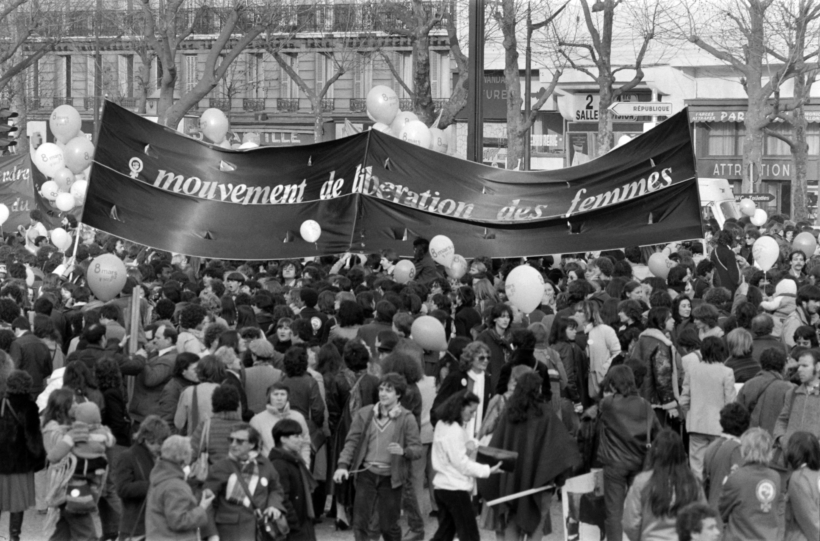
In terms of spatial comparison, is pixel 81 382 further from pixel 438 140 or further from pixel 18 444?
pixel 438 140

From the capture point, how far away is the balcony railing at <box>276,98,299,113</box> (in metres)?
56.6

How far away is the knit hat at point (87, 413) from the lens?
736 centimetres

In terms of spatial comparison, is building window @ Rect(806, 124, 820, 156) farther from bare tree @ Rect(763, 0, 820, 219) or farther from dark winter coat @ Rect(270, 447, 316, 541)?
dark winter coat @ Rect(270, 447, 316, 541)

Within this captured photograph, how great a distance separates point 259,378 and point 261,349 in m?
0.18

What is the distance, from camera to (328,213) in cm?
1319

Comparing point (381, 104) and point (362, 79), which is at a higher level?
point (362, 79)

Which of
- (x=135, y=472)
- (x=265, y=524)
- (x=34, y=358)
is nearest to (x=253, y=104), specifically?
(x=34, y=358)

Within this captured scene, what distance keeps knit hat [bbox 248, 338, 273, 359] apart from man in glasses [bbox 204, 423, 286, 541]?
5.71ft

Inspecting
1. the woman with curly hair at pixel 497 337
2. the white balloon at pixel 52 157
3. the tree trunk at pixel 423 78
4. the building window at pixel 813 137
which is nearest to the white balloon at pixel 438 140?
the white balloon at pixel 52 157

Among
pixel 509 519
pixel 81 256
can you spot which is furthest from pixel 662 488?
pixel 81 256

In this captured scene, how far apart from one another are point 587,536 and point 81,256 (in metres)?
→ 7.22

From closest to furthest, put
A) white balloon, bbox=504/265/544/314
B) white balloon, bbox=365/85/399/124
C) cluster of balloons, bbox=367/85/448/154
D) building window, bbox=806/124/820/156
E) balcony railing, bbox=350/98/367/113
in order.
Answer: white balloon, bbox=504/265/544/314, cluster of balloons, bbox=367/85/448/154, white balloon, bbox=365/85/399/124, building window, bbox=806/124/820/156, balcony railing, bbox=350/98/367/113

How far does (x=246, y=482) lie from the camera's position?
670 centimetres

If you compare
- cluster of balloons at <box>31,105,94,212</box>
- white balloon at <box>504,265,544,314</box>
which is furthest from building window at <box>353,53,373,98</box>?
white balloon at <box>504,265,544,314</box>
